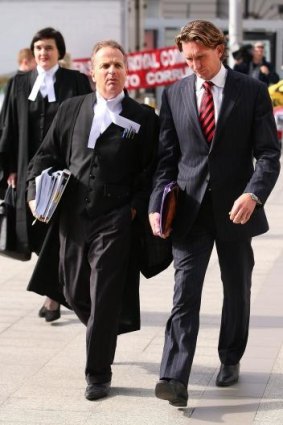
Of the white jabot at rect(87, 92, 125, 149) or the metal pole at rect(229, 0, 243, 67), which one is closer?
the white jabot at rect(87, 92, 125, 149)

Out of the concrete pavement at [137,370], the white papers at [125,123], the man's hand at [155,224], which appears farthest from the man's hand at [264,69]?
the man's hand at [155,224]

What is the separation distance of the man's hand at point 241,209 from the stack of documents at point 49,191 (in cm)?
85

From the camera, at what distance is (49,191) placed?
5.93 m

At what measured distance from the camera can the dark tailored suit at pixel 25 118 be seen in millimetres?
7371

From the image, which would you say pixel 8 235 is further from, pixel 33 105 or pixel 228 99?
pixel 228 99

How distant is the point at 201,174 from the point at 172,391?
98 cm

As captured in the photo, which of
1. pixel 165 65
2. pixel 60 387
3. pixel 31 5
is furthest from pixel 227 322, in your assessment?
pixel 165 65

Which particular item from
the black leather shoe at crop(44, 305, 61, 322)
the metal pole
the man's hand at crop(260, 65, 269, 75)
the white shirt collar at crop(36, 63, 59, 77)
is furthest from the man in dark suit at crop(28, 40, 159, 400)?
the metal pole

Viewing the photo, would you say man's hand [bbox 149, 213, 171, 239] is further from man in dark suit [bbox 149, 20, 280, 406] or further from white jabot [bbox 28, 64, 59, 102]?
white jabot [bbox 28, 64, 59, 102]

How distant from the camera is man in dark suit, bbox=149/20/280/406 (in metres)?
5.69

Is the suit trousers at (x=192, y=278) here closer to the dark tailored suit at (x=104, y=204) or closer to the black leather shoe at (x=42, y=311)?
the dark tailored suit at (x=104, y=204)

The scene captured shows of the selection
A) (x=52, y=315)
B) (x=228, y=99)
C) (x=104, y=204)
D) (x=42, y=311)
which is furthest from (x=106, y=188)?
(x=42, y=311)

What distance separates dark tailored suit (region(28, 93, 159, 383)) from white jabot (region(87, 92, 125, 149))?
0.07 feet

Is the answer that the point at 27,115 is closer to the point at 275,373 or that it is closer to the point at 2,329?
the point at 2,329
